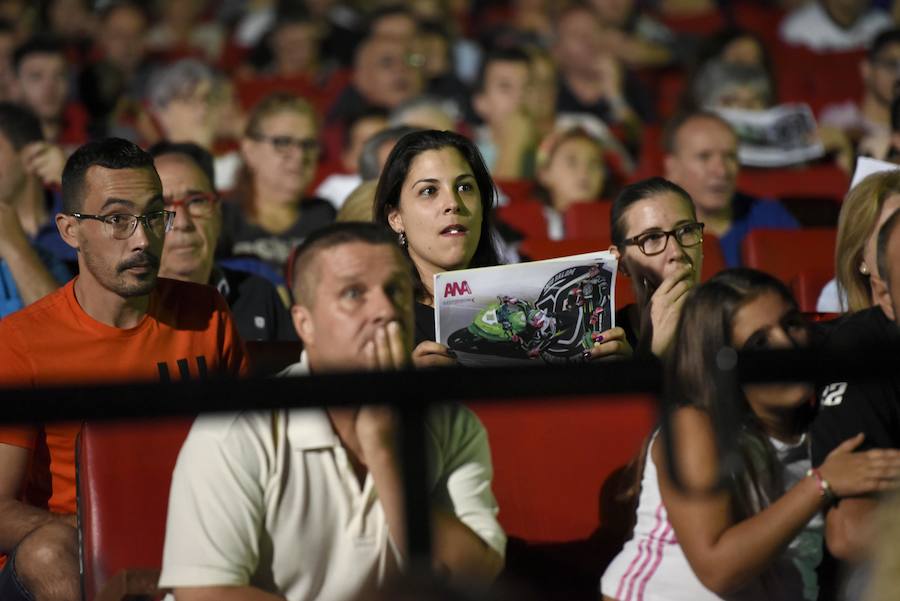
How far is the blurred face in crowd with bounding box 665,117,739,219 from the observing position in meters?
4.62

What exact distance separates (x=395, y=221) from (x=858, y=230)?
108cm

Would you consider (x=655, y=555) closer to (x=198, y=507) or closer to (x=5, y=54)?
(x=198, y=507)

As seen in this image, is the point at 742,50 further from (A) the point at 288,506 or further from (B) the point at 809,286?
(A) the point at 288,506

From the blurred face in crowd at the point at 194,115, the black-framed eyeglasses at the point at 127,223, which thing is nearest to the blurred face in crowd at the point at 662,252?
the black-framed eyeglasses at the point at 127,223

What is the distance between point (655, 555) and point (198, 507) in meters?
0.75

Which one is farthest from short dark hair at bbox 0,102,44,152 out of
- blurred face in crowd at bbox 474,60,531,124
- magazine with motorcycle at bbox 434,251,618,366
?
blurred face in crowd at bbox 474,60,531,124

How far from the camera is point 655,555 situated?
7.13ft

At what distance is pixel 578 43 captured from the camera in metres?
6.90

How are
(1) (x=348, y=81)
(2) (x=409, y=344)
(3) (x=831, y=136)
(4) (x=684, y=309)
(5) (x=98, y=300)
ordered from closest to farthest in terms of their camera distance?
(2) (x=409, y=344)
(4) (x=684, y=309)
(5) (x=98, y=300)
(3) (x=831, y=136)
(1) (x=348, y=81)

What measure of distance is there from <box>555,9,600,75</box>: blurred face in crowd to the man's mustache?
449 centimetres

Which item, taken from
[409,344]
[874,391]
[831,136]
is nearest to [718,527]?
[874,391]

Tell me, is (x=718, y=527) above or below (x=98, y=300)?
below

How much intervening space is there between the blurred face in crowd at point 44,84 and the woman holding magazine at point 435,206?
10.4 ft

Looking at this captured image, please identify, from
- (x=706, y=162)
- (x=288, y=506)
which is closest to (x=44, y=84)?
(x=706, y=162)
